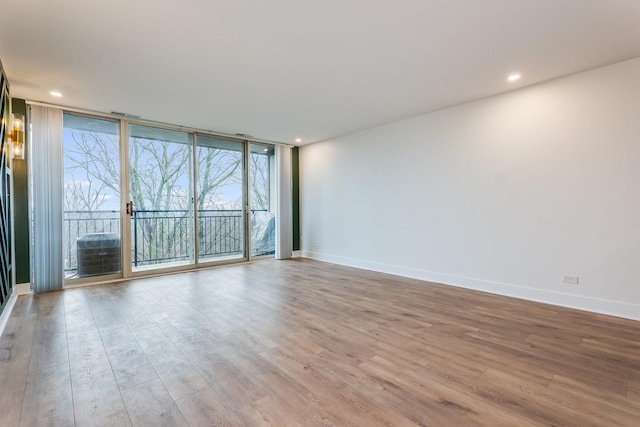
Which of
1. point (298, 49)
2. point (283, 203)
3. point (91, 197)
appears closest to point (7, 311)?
point (91, 197)

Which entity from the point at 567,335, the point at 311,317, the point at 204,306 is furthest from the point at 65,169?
the point at 567,335

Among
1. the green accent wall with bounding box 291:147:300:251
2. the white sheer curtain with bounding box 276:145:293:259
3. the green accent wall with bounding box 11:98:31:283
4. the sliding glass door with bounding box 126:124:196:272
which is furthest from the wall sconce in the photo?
the green accent wall with bounding box 291:147:300:251

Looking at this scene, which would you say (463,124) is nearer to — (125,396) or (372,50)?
(372,50)

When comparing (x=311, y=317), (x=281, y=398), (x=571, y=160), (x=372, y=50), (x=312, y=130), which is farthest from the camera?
(x=312, y=130)

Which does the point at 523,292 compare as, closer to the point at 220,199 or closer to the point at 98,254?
the point at 220,199

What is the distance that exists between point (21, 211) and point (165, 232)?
188 centimetres

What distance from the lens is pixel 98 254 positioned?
4.59 meters

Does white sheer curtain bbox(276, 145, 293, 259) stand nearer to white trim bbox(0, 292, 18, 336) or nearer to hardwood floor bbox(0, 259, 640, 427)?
hardwood floor bbox(0, 259, 640, 427)

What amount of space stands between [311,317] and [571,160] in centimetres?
341

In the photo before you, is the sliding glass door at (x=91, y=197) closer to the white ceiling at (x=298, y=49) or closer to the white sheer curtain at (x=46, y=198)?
the white sheer curtain at (x=46, y=198)

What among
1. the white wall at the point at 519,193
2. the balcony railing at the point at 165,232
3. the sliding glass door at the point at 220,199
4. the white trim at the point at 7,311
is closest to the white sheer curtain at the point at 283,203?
the balcony railing at the point at 165,232

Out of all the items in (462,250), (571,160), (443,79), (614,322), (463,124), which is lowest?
(614,322)

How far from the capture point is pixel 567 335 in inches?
102

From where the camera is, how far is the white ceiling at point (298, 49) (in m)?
2.19
